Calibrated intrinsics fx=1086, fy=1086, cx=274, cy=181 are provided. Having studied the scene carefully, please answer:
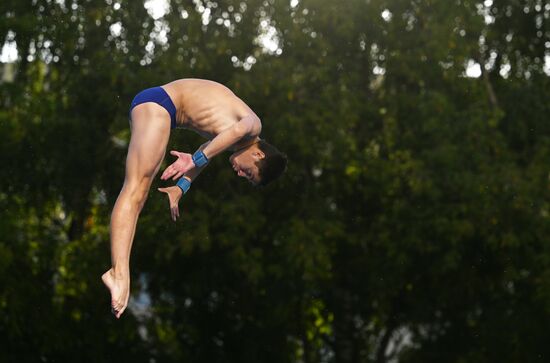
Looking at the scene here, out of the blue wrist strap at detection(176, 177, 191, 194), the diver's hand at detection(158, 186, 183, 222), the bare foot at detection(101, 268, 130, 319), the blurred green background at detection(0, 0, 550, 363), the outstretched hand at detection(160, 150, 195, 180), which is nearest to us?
the outstretched hand at detection(160, 150, 195, 180)

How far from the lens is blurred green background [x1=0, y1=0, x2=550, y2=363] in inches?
519

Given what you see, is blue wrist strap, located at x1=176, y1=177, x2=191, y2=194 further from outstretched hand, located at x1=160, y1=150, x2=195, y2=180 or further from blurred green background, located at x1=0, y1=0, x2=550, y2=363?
blurred green background, located at x1=0, y1=0, x2=550, y2=363

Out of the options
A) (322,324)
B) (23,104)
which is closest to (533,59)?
(322,324)

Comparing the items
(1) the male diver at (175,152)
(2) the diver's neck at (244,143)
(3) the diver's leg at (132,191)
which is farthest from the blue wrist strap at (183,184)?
(2) the diver's neck at (244,143)

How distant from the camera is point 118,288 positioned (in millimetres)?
6270

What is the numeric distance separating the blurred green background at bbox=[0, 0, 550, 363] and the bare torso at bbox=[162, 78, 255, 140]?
20.3 ft

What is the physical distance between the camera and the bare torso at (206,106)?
21.3 ft

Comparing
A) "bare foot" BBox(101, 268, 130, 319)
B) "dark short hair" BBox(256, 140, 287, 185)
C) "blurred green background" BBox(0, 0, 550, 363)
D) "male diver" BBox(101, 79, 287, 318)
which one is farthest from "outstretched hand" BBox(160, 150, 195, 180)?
"blurred green background" BBox(0, 0, 550, 363)

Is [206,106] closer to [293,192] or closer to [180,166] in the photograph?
[180,166]

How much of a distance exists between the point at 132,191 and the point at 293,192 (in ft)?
26.3

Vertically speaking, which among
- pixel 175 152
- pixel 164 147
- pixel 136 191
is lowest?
pixel 136 191

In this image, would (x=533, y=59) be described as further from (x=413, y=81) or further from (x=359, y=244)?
(x=359, y=244)

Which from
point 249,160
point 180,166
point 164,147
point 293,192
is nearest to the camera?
point 180,166

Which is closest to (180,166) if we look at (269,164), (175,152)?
(175,152)
